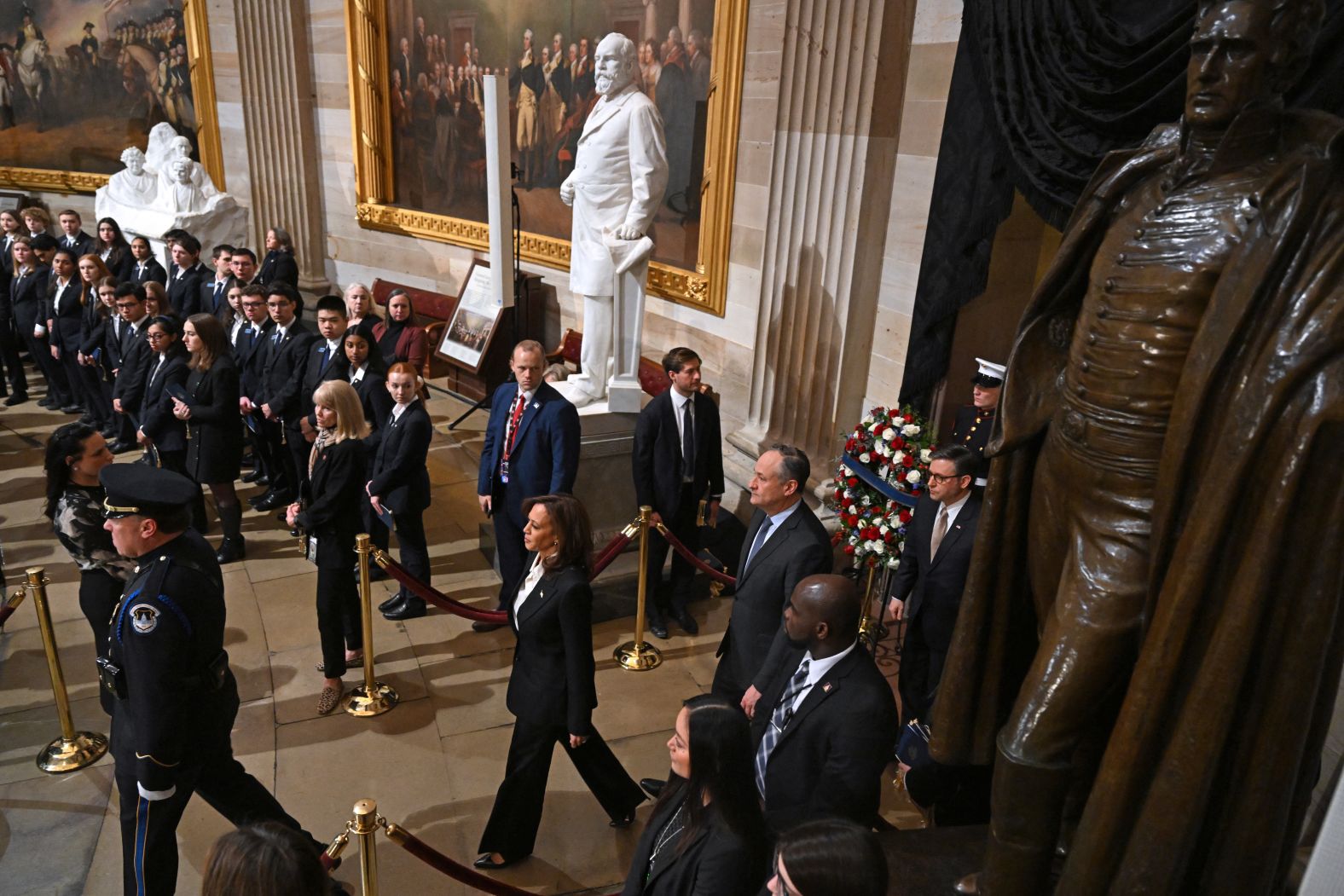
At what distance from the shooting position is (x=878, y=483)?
5324 millimetres

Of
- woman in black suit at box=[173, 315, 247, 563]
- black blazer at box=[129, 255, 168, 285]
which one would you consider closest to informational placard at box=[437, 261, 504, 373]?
black blazer at box=[129, 255, 168, 285]

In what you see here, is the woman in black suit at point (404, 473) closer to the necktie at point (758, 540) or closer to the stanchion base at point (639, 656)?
the stanchion base at point (639, 656)

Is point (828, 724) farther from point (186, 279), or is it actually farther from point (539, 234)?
point (186, 279)

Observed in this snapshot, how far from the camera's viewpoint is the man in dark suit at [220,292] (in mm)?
8891

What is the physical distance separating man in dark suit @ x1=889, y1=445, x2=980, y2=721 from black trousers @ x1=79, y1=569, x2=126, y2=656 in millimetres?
3557

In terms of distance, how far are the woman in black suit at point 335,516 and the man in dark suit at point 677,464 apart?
65.4 inches

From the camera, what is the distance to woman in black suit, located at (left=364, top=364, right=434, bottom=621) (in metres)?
5.75

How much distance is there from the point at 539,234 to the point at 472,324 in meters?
1.27

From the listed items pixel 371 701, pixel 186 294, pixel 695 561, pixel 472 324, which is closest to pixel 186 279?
pixel 186 294

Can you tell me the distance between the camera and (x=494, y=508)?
19.7 feet

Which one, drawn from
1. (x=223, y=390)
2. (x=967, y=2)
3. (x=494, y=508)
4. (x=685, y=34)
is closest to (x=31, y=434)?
(x=223, y=390)

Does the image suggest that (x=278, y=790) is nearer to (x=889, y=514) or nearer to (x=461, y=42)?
(x=889, y=514)

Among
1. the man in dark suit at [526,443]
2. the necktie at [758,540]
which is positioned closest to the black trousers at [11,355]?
the man in dark suit at [526,443]

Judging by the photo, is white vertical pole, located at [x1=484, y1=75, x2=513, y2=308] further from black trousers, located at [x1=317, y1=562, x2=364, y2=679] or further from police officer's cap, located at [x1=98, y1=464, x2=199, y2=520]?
police officer's cap, located at [x1=98, y1=464, x2=199, y2=520]
